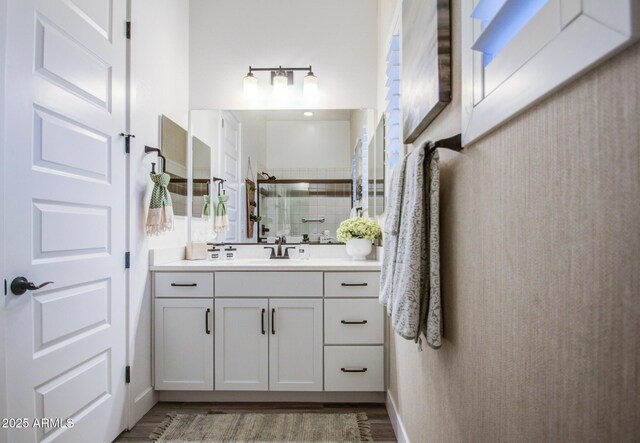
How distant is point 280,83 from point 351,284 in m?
1.68

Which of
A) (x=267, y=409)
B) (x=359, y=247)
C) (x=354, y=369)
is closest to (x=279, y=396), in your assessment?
(x=267, y=409)

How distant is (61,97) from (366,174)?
1868 millimetres

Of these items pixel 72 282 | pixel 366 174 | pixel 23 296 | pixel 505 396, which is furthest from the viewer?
pixel 366 174

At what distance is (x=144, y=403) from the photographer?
2119mm

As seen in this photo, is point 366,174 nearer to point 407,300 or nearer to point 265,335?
point 265,335

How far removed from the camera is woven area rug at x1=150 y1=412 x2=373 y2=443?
73.9 inches

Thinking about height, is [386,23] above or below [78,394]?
above

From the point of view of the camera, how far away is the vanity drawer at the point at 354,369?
86.8 inches

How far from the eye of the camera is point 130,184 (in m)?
1.96

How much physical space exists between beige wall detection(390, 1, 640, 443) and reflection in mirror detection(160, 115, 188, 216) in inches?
79.2

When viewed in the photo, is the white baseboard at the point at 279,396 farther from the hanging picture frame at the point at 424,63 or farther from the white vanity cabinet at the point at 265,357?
the hanging picture frame at the point at 424,63

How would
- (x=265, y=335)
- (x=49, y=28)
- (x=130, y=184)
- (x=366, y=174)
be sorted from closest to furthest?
1. (x=49, y=28)
2. (x=130, y=184)
3. (x=265, y=335)
4. (x=366, y=174)

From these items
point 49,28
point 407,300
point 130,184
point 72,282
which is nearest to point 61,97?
point 49,28

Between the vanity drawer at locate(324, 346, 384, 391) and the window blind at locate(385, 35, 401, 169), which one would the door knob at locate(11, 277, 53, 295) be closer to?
the vanity drawer at locate(324, 346, 384, 391)
